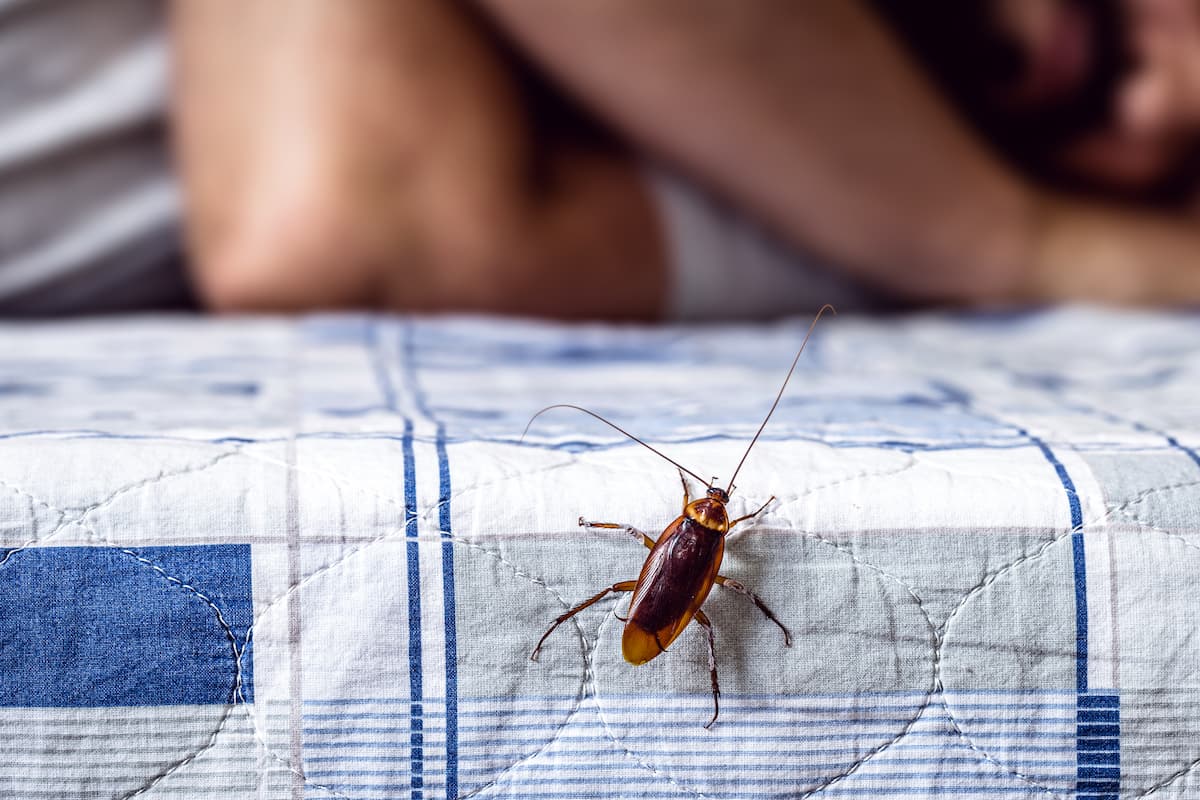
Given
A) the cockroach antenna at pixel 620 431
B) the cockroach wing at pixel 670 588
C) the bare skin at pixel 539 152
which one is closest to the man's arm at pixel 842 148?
the bare skin at pixel 539 152

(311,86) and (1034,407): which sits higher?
(311,86)

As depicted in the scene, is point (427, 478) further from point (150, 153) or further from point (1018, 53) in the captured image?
point (1018, 53)

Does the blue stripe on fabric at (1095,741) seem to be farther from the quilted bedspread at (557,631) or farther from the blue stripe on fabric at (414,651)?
the blue stripe on fabric at (414,651)

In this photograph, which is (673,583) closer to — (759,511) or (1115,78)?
(759,511)

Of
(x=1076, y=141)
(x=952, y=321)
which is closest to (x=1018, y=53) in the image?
(x=1076, y=141)

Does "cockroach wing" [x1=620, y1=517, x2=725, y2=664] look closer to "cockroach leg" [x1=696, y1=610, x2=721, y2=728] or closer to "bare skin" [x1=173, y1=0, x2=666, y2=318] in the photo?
"cockroach leg" [x1=696, y1=610, x2=721, y2=728]

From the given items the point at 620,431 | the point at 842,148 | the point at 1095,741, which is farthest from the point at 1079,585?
the point at 842,148

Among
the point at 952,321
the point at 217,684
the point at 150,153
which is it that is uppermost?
the point at 150,153
